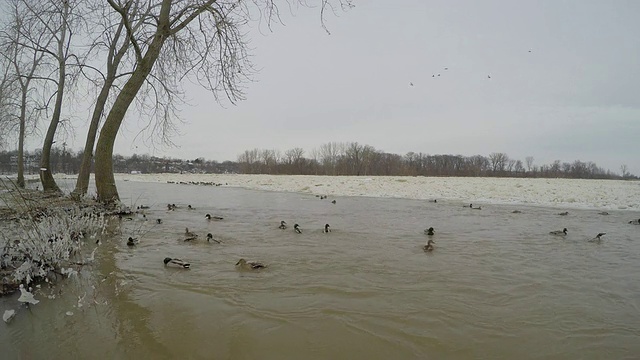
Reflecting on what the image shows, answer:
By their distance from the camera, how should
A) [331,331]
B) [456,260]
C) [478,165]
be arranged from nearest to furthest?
1. [331,331]
2. [456,260]
3. [478,165]

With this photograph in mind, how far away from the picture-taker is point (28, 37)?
11773 millimetres

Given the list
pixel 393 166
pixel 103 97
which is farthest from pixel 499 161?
pixel 103 97

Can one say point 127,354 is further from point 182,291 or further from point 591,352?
point 591,352

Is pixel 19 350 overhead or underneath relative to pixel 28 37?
underneath

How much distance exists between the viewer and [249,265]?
4.21m

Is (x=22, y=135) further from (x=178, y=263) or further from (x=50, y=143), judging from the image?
(x=178, y=263)

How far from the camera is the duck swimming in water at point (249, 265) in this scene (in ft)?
13.7

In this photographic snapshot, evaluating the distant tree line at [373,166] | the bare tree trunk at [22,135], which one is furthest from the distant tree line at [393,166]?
the bare tree trunk at [22,135]

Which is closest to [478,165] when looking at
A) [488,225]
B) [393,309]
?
[488,225]

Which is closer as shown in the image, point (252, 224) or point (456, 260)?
point (456, 260)

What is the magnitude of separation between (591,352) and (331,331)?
6.32 feet

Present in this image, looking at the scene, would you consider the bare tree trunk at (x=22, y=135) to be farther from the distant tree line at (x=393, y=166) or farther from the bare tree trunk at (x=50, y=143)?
the distant tree line at (x=393, y=166)

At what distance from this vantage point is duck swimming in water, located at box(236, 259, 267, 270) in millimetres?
4188

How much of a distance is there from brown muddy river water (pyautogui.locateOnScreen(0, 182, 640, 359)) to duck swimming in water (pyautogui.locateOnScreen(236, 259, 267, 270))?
11cm
